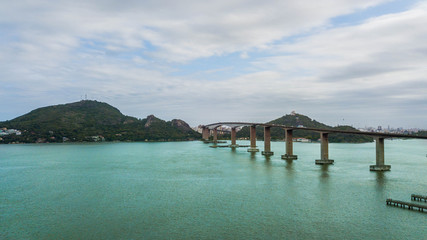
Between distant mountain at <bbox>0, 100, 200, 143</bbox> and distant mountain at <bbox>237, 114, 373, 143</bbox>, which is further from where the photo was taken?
distant mountain at <bbox>237, 114, 373, 143</bbox>

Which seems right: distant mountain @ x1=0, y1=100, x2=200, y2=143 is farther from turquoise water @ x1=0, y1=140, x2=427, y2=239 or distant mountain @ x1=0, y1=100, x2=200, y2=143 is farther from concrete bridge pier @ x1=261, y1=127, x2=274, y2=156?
turquoise water @ x1=0, y1=140, x2=427, y2=239

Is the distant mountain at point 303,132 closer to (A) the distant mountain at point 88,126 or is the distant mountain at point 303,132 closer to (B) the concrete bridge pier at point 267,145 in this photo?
(A) the distant mountain at point 88,126

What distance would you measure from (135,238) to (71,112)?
5734 inches

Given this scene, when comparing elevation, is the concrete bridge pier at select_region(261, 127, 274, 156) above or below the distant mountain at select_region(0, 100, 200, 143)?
below

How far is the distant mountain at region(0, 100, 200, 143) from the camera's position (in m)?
113

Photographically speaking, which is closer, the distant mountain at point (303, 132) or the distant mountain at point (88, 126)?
the distant mountain at point (88, 126)

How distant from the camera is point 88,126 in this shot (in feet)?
431

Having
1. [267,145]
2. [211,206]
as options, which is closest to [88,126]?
[267,145]

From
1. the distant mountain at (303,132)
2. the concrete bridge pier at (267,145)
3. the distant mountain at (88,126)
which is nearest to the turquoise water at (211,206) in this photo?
the concrete bridge pier at (267,145)

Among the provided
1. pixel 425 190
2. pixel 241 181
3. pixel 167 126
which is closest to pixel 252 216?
pixel 241 181

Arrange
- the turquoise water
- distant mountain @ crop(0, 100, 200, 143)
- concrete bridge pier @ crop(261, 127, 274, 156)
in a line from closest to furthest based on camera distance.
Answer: the turquoise water, concrete bridge pier @ crop(261, 127, 274, 156), distant mountain @ crop(0, 100, 200, 143)

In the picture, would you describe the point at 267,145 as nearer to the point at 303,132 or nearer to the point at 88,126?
the point at 303,132

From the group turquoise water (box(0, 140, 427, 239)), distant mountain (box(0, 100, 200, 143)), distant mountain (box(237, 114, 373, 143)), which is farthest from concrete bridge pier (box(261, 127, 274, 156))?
distant mountain (box(0, 100, 200, 143))

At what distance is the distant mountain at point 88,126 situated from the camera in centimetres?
11311
